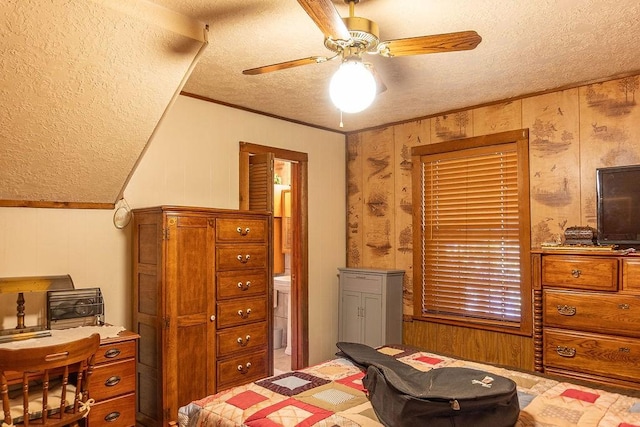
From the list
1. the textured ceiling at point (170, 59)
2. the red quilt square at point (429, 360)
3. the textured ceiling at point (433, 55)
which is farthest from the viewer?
the red quilt square at point (429, 360)

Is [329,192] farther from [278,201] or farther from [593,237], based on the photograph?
[593,237]

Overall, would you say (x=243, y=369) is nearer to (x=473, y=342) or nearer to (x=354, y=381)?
(x=354, y=381)

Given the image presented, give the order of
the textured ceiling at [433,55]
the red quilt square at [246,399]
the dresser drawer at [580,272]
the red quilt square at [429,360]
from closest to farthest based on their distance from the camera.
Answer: the red quilt square at [246,399]
the textured ceiling at [433,55]
the red quilt square at [429,360]
the dresser drawer at [580,272]

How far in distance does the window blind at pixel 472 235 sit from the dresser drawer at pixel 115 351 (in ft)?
8.83

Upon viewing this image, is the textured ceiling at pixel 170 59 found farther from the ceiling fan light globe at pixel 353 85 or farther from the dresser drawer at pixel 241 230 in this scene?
the dresser drawer at pixel 241 230

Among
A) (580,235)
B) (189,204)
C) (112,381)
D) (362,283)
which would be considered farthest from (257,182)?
(580,235)

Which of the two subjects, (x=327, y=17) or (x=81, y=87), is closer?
(x=327, y=17)

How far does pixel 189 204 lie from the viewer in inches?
146

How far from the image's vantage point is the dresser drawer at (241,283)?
3307 mm

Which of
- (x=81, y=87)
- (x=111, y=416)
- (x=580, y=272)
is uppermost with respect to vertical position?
(x=81, y=87)

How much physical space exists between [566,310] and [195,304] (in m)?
2.44

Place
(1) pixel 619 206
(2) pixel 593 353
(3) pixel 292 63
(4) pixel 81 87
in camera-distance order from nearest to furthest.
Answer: (3) pixel 292 63, (4) pixel 81 87, (2) pixel 593 353, (1) pixel 619 206

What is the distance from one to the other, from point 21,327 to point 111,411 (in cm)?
73

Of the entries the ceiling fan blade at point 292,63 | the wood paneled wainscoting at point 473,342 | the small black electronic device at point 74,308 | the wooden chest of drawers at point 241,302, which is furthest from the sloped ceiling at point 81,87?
the wood paneled wainscoting at point 473,342
